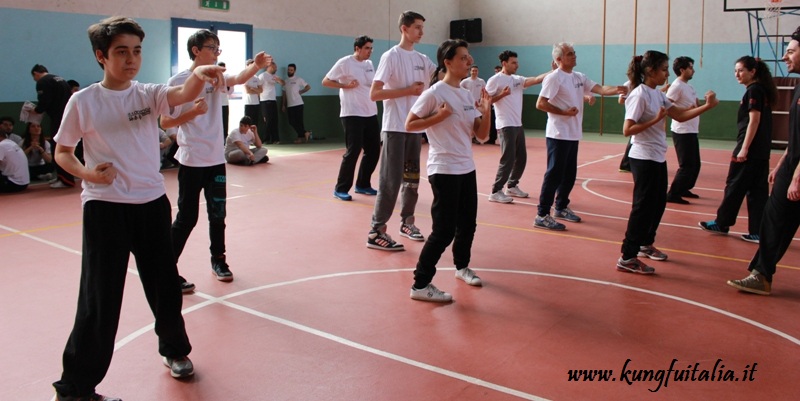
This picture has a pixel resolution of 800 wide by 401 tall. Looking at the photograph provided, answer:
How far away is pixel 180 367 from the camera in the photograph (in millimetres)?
3498

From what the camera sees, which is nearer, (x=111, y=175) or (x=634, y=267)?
(x=111, y=175)

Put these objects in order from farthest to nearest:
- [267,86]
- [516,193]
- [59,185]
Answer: [267,86] < [59,185] < [516,193]

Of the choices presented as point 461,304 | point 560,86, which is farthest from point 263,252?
point 560,86

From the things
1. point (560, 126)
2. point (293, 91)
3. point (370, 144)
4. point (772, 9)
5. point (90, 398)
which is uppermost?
point (772, 9)

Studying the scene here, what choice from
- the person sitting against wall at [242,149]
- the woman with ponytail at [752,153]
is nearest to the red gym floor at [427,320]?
the woman with ponytail at [752,153]

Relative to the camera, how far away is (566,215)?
7.39 metres

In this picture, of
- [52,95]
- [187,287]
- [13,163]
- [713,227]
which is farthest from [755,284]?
[52,95]

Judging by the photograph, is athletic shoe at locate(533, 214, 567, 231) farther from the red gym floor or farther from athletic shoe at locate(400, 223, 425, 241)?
athletic shoe at locate(400, 223, 425, 241)

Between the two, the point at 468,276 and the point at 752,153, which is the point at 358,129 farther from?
the point at 752,153

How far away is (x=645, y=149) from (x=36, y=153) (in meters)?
8.80

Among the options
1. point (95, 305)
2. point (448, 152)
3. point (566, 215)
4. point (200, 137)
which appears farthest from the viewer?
point (566, 215)

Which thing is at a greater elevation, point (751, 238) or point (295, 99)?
point (295, 99)

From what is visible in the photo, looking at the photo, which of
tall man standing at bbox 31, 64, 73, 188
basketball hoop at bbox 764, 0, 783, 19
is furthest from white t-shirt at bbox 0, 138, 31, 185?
basketball hoop at bbox 764, 0, 783, 19

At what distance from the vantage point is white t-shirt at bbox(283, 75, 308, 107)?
1555cm
